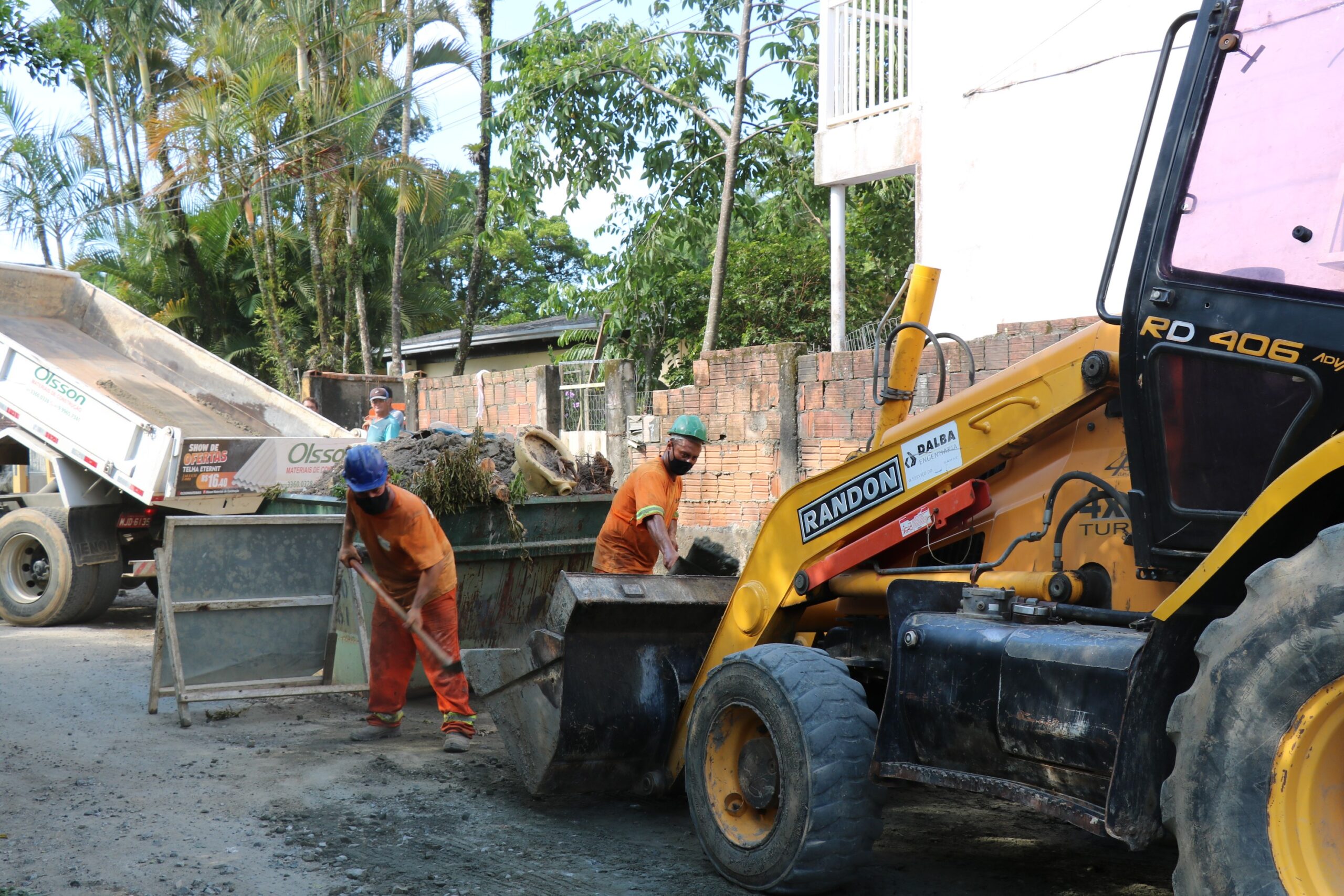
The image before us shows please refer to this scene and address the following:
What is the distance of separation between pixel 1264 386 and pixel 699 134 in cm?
1339

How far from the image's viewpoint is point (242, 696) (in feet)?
21.7

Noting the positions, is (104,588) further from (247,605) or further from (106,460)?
(247,605)

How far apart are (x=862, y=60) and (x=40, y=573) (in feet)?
29.2

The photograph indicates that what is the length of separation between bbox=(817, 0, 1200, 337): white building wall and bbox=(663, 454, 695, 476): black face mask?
4.01 m

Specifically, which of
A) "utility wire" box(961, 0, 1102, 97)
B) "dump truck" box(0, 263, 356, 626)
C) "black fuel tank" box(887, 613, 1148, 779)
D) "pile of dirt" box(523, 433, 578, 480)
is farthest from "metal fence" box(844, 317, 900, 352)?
"black fuel tank" box(887, 613, 1148, 779)

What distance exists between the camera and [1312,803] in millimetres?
2580

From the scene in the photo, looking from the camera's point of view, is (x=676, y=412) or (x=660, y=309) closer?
(x=676, y=412)

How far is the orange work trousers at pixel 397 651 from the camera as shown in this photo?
21.5 feet

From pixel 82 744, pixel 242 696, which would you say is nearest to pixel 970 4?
pixel 242 696

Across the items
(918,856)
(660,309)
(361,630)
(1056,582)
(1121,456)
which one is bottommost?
(918,856)

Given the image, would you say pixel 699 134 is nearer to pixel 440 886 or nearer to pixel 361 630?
pixel 361 630

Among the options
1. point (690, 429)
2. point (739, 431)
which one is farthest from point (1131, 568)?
point (739, 431)

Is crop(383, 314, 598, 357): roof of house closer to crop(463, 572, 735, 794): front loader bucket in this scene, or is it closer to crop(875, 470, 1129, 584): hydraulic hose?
crop(463, 572, 735, 794): front loader bucket

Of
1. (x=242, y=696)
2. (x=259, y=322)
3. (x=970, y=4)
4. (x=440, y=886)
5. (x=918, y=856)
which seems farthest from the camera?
(x=259, y=322)
